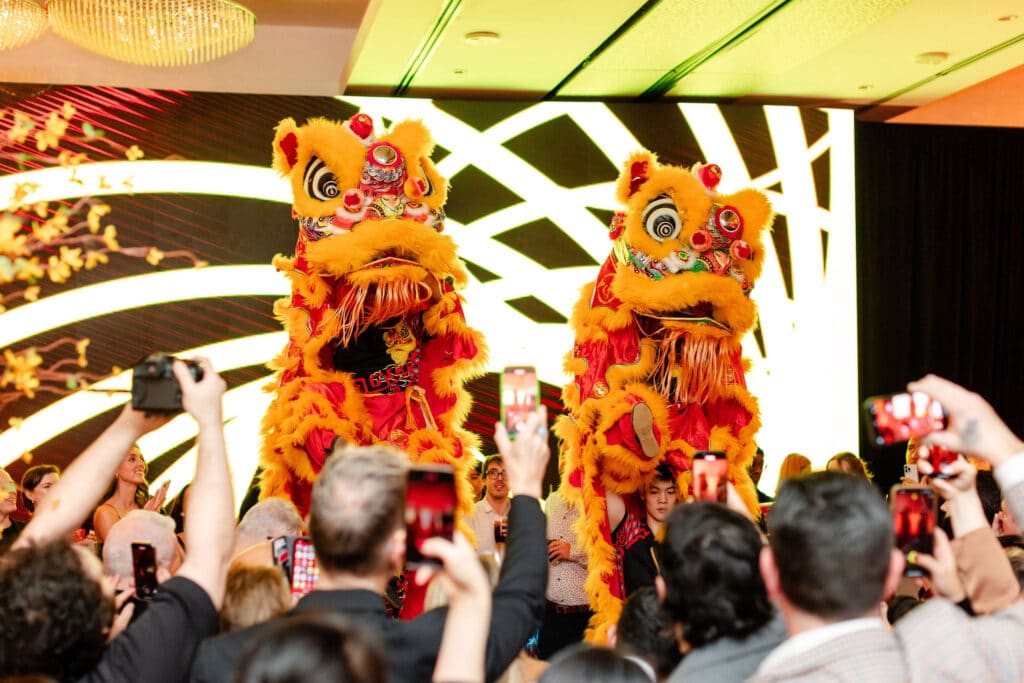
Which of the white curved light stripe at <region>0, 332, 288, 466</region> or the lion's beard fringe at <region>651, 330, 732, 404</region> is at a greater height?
the lion's beard fringe at <region>651, 330, 732, 404</region>

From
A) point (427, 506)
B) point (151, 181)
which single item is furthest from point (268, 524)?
point (151, 181)

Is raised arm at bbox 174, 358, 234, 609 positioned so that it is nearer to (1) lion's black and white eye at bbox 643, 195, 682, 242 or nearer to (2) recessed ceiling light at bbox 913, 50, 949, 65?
(1) lion's black and white eye at bbox 643, 195, 682, 242

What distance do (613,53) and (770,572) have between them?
522 cm

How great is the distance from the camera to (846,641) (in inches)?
64.0

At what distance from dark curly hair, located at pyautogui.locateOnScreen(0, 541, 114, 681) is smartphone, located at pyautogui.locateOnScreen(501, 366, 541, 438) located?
0.71 metres

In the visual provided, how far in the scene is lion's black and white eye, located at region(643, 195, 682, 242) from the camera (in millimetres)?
4625

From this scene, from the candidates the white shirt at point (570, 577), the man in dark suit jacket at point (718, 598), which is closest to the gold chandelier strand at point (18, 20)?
the white shirt at point (570, 577)

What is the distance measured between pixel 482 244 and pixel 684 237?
2.71 m

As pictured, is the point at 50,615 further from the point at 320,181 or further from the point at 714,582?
the point at 320,181

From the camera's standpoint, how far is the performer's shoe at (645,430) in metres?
4.30

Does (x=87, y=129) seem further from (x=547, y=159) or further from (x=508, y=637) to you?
(x=508, y=637)

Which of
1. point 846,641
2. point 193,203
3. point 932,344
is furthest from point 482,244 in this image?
point 846,641

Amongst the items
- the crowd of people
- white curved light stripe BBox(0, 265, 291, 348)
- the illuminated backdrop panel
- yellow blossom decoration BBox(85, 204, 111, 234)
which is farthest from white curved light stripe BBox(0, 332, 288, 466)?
the crowd of people

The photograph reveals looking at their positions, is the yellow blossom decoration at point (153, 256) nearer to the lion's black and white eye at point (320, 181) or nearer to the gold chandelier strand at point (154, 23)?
the gold chandelier strand at point (154, 23)
